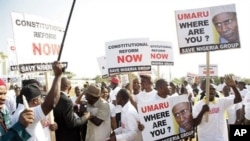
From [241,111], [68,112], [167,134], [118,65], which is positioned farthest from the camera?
[241,111]

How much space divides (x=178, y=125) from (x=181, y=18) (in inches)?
86.9

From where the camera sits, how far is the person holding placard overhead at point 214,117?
6523mm

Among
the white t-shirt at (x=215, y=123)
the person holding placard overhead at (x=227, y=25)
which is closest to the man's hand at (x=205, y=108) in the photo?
the white t-shirt at (x=215, y=123)

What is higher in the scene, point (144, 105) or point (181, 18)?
point (181, 18)

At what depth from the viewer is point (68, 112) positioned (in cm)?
570

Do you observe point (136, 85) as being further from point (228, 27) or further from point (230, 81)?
point (230, 81)

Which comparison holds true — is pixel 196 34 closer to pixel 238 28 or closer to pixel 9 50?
pixel 238 28

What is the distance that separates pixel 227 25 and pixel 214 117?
175 centimetres

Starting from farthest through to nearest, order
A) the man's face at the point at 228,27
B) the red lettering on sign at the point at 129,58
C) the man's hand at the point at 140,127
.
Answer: the red lettering on sign at the point at 129,58 < the man's face at the point at 228,27 < the man's hand at the point at 140,127

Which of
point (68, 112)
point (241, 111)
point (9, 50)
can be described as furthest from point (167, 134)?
point (9, 50)

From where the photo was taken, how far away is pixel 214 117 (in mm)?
6621

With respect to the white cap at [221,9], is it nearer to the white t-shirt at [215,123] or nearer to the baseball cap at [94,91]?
the white t-shirt at [215,123]

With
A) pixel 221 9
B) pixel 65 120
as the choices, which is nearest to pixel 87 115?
pixel 65 120

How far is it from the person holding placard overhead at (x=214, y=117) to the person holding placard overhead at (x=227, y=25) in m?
0.95
